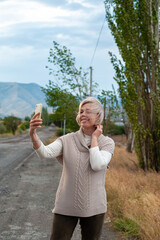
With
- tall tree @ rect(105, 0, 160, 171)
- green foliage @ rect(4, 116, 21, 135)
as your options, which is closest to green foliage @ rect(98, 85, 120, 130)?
tall tree @ rect(105, 0, 160, 171)

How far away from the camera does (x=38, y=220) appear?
19.2 feet

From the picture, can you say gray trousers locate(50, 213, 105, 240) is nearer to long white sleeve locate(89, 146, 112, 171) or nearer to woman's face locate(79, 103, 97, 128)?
long white sleeve locate(89, 146, 112, 171)

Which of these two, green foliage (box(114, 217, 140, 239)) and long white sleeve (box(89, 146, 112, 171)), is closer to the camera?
long white sleeve (box(89, 146, 112, 171))

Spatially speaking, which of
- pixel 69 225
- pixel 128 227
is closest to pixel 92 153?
pixel 69 225

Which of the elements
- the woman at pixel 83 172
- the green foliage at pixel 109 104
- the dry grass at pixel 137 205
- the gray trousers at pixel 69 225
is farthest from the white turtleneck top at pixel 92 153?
the green foliage at pixel 109 104

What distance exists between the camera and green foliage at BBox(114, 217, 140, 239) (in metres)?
4.95

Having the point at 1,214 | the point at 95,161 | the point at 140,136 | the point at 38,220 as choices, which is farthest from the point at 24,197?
the point at 95,161

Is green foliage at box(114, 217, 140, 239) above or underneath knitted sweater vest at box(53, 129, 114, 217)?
underneath

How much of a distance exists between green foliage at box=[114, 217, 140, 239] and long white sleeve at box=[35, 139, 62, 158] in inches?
115

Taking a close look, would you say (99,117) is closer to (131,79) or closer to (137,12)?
(131,79)

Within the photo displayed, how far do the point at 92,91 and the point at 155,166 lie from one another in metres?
11.4

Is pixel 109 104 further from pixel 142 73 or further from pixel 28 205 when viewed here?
pixel 28 205

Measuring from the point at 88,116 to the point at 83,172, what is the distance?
18.5 inches

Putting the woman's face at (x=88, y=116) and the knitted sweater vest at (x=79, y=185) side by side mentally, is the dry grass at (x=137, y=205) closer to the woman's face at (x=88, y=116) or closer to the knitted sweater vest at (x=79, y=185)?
the knitted sweater vest at (x=79, y=185)
